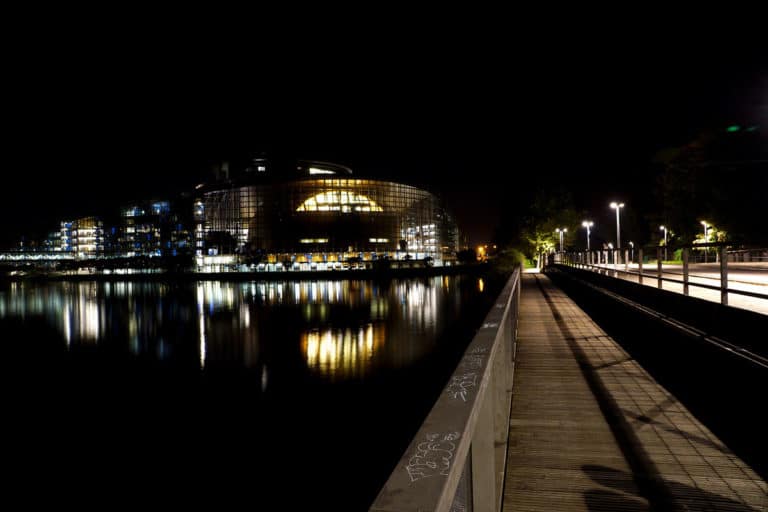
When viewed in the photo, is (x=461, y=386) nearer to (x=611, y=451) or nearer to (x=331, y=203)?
(x=611, y=451)

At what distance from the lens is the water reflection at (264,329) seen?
69.5 ft

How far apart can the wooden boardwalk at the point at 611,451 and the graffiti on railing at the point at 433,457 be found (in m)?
2.49

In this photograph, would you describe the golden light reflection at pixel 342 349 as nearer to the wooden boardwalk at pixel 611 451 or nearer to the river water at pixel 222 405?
the river water at pixel 222 405

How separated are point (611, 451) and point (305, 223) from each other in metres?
104

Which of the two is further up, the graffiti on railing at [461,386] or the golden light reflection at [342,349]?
the graffiti on railing at [461,386]

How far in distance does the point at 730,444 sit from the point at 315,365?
16521 mm

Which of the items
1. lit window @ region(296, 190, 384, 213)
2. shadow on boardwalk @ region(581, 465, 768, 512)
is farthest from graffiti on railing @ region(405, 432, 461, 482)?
lit window @ region(296, 190, 384, 213)

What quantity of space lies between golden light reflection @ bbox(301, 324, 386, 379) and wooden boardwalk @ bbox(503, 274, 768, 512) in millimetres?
12255

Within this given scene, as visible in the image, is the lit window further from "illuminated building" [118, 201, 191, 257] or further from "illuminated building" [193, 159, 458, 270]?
"illuminated building" [118, 201, 191, 257]

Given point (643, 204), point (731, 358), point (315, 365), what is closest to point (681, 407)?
point (731, 358)

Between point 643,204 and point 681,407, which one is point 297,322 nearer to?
point 681,407

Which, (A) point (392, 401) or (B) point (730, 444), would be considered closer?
(B) point (730, 444)

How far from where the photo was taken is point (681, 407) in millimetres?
5965

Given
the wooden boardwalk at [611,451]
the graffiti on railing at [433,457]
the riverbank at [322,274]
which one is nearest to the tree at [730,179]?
the wooden boardwalk at [611,451]
